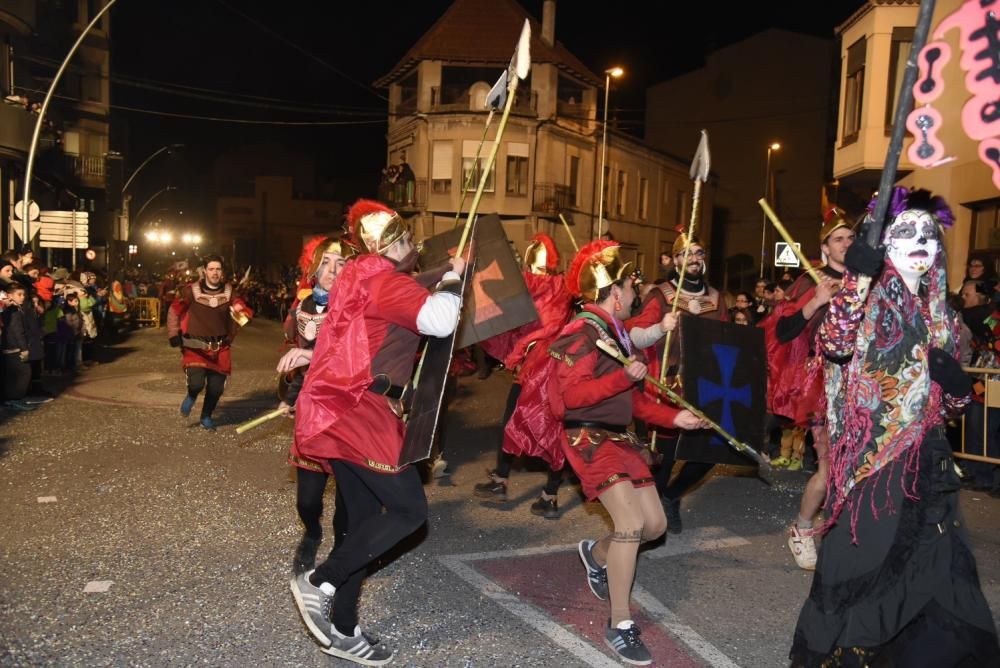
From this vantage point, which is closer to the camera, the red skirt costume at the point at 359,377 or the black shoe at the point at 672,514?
the red skirt costume at the point at 359,377

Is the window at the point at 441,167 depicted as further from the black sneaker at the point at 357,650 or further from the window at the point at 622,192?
the black sneaker at the point at 357,650

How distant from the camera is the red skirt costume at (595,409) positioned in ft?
13.8

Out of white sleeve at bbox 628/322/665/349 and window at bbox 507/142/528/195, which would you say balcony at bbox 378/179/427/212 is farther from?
white sleeve at bbox 628/322/665/349

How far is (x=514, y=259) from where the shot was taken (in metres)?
4.49

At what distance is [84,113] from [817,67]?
34.5 meters

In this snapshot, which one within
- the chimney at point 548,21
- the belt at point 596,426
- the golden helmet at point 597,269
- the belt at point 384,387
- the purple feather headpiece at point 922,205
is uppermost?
the chimney at point 548,21

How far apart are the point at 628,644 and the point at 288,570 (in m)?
2.07

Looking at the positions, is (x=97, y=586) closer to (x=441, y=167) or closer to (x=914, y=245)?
(x=914, y=245)

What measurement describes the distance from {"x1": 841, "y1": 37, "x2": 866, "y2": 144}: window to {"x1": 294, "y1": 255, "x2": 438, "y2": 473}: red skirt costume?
1584 centimetres

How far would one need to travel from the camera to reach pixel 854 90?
58.5 feet

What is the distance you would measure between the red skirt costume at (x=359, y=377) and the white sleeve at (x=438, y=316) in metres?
0.11

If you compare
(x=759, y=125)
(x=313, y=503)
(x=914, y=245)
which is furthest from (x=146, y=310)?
(x=759, y=125)

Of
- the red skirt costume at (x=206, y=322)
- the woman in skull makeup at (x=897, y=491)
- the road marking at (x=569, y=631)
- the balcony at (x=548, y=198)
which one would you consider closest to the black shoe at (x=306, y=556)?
the road marking at (x=569, y=631)

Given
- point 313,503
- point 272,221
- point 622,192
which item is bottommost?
point 313,503
